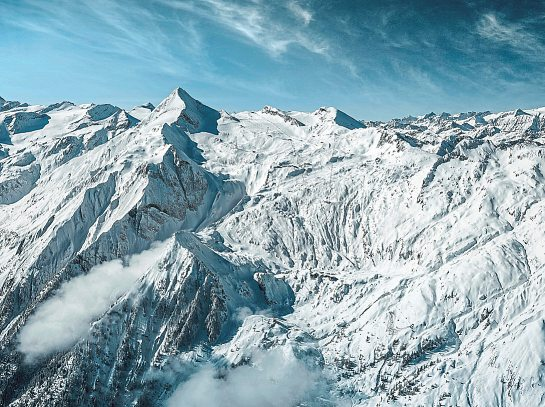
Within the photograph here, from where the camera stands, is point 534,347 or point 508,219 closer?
point 534,347

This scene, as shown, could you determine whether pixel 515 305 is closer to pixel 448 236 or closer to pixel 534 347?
pixel 534 347

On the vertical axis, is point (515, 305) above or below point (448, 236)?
below

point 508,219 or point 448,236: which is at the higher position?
point 508,219

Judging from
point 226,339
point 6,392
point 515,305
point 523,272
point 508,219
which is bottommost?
point 6,392

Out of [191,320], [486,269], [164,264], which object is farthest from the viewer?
[164,264]

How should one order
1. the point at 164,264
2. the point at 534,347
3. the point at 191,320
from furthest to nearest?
the point at 164,264
the point at 191,320
the point at 534,347

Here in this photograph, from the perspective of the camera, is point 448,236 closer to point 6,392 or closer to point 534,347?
point 534,347

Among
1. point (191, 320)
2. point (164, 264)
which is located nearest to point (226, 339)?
point (191, 320)

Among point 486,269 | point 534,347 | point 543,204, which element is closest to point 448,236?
point 486,269

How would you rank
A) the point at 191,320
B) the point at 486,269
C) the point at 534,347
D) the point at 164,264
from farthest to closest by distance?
the point at 164,264 < the point at 191,320 < the point at 486,269 < the point at 534,347
